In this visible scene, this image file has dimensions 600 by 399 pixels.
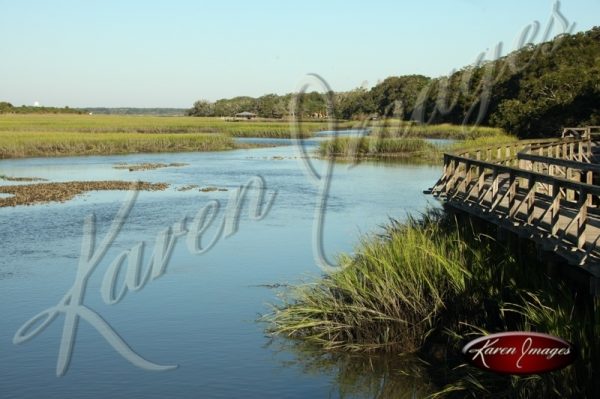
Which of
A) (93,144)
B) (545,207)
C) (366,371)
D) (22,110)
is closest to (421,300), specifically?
(366,371)

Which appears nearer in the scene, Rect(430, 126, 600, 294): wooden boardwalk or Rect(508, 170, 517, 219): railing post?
Rect(430, 126, 600, 294): wooden boardwalk

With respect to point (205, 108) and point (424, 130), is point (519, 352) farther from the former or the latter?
point (205, 108)

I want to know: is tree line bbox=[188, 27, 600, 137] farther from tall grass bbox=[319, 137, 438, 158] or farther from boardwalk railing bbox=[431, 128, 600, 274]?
boardwalk railing bbox=[431, 128, 600, 274]

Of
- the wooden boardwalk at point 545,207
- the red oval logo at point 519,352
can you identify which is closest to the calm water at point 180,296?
the wooden boardwalk at point 545,207

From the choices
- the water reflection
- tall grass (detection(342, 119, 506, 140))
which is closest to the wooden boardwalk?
the water reflection

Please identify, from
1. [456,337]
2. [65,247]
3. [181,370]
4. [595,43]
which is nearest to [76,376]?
[181,370]

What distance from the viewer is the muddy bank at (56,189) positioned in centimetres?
2911

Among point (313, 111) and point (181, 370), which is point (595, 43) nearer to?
point (181, 370)

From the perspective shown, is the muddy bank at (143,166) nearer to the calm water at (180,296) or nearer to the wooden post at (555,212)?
the calm water at (180,296)

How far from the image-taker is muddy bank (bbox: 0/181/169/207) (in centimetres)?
2911

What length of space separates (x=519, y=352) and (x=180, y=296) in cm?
997

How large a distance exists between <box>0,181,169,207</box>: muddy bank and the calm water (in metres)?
0.93

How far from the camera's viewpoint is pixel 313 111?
15088 cm

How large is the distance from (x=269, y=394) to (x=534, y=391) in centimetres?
346
